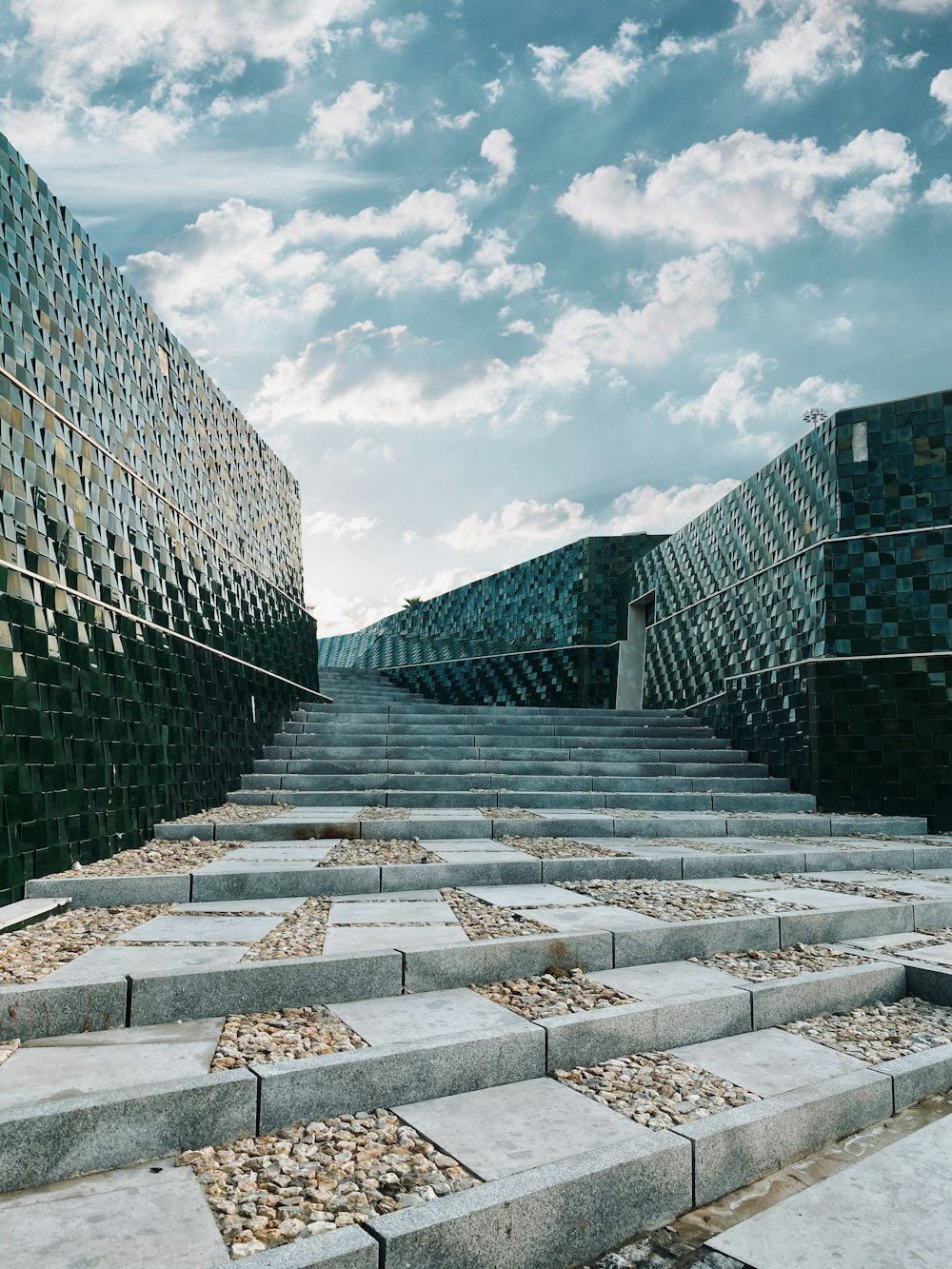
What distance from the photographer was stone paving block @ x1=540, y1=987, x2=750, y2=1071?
8.61ft

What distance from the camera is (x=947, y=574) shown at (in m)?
7.80

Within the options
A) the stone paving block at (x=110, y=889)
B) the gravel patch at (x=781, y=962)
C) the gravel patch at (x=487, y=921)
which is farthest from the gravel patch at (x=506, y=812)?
the gravel patch at (x=781, y=962)

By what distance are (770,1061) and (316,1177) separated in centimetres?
163

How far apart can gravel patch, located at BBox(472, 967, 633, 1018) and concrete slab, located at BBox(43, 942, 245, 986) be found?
99cm

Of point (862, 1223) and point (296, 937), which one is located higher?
point (296, 937)

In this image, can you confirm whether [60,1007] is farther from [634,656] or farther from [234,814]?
[634,656]

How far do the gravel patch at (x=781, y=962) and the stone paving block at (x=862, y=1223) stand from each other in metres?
1.12

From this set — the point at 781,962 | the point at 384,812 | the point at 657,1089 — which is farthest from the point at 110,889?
the point at 781,962

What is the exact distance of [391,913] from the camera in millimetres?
3922

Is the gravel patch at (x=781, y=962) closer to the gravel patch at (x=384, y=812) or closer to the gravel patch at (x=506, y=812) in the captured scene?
the gravel patch at (x=506, y=812)

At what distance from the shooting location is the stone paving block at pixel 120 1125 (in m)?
1.83

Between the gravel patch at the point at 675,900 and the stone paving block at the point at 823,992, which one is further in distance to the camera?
the gravel patch at the point at 675,900

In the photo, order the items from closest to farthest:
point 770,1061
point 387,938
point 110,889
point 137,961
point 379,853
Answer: point 770,1061, point 137,961, point 387,938, point 110,889, point 379,853

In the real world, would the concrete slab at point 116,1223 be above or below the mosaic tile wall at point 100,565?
below
